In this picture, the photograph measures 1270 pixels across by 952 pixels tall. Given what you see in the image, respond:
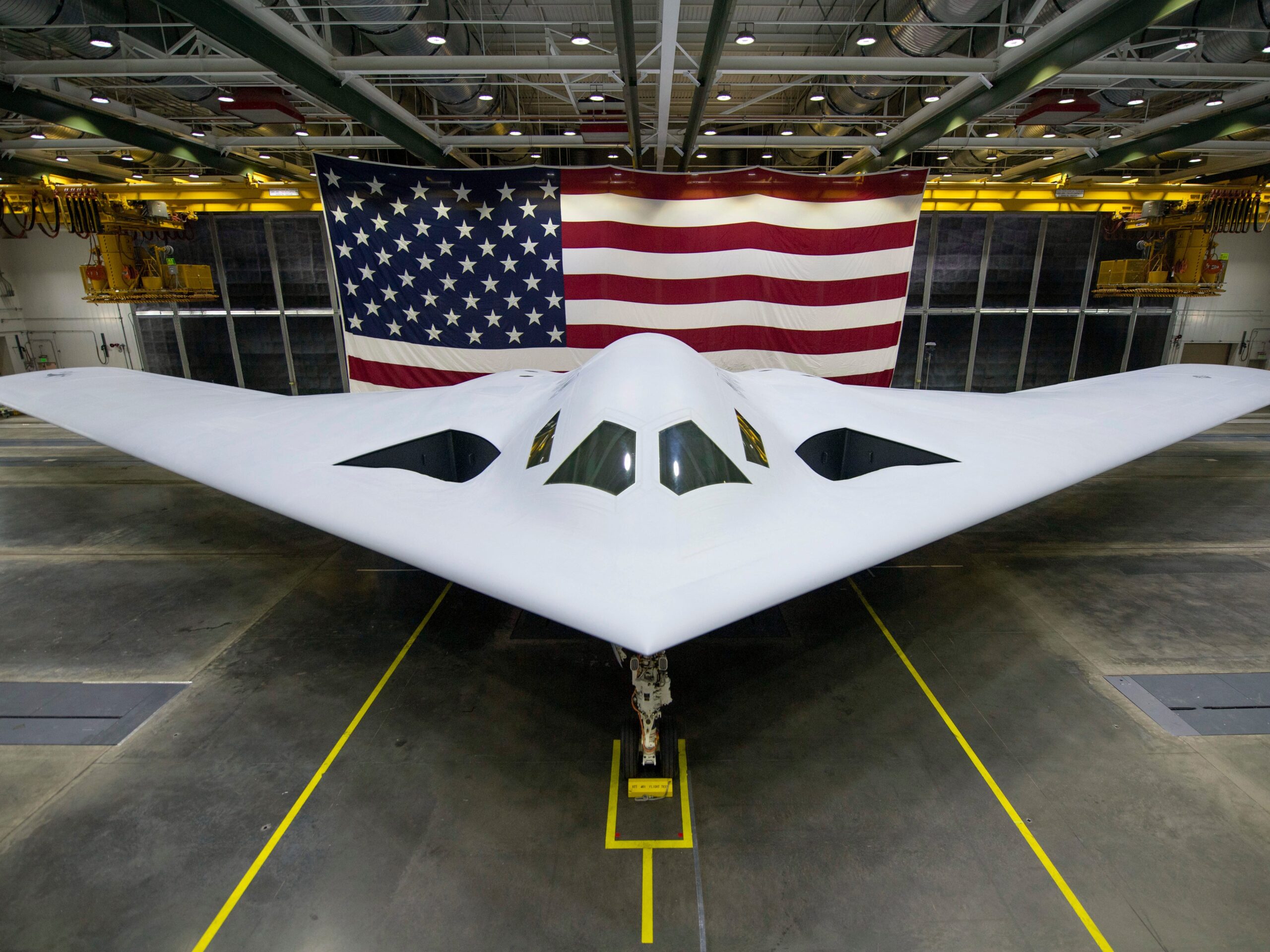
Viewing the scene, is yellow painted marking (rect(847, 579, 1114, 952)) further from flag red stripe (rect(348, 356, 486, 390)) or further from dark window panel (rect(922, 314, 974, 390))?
dark window panel (rect(922, 314, 974, 390))

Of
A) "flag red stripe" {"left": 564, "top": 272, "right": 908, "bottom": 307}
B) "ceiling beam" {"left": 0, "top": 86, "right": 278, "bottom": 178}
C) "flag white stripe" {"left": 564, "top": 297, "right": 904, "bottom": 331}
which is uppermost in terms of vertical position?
"ceiling beam" {"left": 0, "top": 86, "right": 278, "bottom": 178}

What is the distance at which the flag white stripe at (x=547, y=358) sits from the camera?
13.6m

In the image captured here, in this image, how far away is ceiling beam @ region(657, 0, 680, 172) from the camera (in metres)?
7.59

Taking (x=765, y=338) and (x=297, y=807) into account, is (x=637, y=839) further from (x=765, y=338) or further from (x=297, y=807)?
(x=765, y=338)

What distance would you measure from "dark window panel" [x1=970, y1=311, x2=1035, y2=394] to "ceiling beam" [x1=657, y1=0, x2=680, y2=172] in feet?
47.2

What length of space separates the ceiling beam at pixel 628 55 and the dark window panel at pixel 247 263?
14.9m

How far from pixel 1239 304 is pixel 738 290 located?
22013 mm

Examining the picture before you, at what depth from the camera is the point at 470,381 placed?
10.5 metres

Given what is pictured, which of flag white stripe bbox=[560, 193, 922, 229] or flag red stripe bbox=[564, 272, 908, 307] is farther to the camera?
flag red stripe bbox=[564, 272, 908, 307]

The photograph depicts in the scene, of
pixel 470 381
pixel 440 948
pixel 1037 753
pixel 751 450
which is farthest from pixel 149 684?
pixel 1037 753

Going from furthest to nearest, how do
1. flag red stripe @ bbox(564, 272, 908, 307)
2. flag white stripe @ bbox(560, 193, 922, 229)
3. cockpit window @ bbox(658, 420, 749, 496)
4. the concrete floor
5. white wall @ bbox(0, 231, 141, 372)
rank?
white wall @ bbox(0, 231, 141, 372) < flag red stripe @ bbox(564, 272, 908, 307) < flag white stripe @ bbox(560, 193, 922, 229) < cockpit window @ bbox(658, 420, 749, 496) < the concrete floor

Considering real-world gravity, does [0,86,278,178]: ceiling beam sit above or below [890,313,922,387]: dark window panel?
above

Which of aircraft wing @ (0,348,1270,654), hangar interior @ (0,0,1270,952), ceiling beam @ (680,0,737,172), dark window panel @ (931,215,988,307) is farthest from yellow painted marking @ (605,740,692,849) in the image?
dark window panel @ (931,215,988,307)

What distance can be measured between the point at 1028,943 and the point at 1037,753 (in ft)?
6.85
